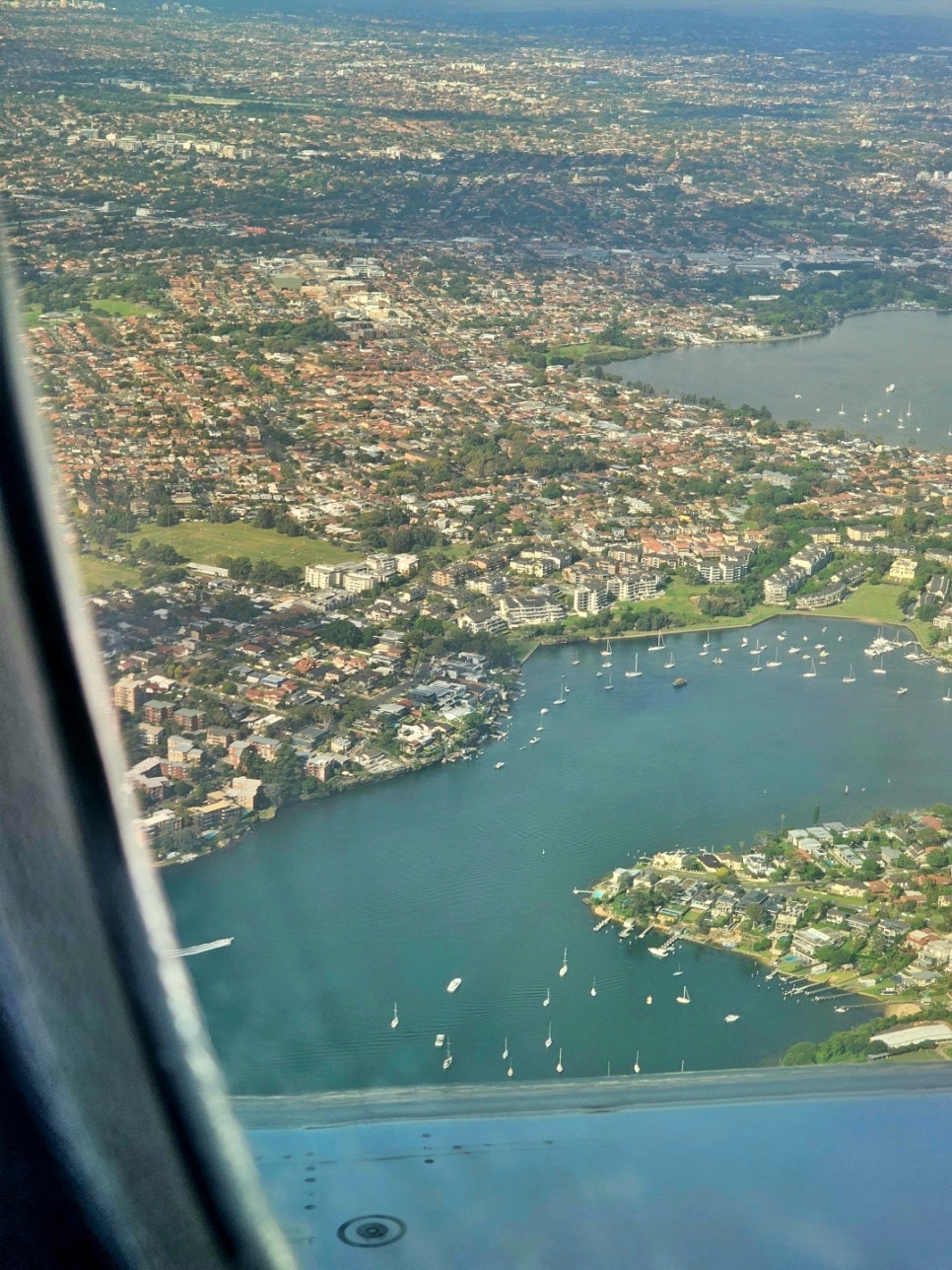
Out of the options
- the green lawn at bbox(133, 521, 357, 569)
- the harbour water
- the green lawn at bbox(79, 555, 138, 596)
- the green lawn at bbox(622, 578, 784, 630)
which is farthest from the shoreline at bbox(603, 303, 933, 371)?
the green lawn at bbox(79, 555, 138, 596)

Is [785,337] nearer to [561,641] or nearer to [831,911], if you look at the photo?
[561,641]

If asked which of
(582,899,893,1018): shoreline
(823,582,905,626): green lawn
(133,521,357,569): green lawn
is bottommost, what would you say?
(823,582,905,626): green lawn

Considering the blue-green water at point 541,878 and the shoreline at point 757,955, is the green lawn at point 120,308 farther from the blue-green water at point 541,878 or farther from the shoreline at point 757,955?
the shoreline at point 757,955

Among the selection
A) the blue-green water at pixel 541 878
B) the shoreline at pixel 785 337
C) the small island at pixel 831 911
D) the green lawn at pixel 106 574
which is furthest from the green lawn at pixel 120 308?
the small island at pixel 831 911

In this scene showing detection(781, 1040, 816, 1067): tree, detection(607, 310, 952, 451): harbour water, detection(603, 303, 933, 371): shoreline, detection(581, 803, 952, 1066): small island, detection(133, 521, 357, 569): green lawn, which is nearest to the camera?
detection(781, 1040, 816, 1067): tree

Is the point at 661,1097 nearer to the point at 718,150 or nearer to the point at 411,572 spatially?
the point at 411,572

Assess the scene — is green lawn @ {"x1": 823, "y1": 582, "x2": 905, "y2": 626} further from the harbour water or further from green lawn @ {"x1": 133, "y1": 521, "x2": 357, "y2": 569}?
the harbour water

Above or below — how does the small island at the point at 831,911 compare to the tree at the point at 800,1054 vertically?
below
